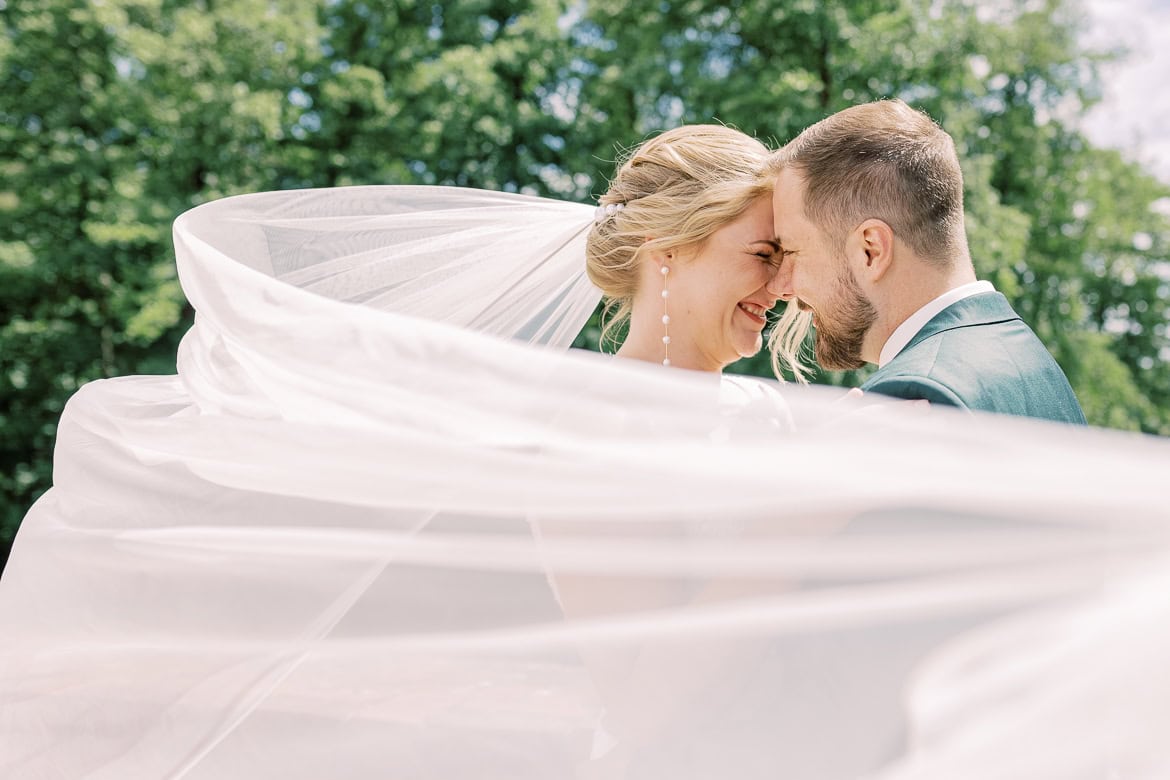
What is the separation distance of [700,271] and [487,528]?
5.38ft

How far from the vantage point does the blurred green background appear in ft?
44.4

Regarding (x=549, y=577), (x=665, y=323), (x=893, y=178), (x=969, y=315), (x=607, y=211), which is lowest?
(x=549, y=577)

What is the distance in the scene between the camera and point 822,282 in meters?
2.71

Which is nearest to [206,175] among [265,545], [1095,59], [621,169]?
[621,169]

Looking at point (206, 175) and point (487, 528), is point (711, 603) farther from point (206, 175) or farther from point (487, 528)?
point (206, 175)

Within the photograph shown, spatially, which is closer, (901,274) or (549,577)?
(549,577)

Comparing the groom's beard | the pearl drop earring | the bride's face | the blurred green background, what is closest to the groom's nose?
the bride's face

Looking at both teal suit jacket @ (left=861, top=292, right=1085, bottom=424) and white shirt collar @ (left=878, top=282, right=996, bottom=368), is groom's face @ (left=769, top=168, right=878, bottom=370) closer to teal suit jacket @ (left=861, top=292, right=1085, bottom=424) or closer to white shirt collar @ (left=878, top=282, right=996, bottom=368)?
white shirt collar @ (left=878, top=282, right=996, bottom=368)

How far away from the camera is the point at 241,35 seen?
14242mm

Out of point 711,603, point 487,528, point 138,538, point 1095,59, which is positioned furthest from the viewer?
point 1095,59

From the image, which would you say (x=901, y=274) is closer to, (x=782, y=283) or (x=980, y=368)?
(x=980, y=368)

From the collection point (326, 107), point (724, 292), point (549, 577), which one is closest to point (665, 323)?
point (724, 292)

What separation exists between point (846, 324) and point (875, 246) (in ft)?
0.82

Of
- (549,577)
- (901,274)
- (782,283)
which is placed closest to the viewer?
(549,577)
